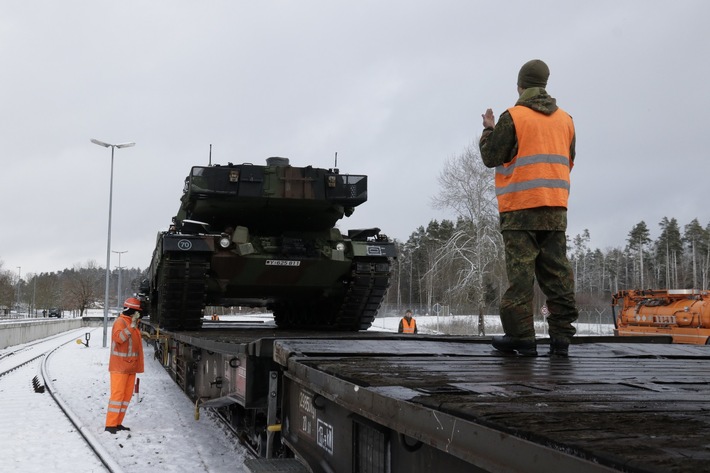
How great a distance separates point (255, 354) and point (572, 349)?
211 centimetres

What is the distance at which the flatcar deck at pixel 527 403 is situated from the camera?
1368mm

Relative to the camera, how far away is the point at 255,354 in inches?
151

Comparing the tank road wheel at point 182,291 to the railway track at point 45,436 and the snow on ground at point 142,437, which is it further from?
the railway track at point 45,436

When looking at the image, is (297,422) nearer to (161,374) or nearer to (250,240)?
(250,240)

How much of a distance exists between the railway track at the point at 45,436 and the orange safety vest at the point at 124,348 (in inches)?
29.7

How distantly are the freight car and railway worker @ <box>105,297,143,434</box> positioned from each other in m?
2.96

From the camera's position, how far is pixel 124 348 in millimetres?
7762

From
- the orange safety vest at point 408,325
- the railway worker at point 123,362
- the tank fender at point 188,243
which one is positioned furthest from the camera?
the orange safety vest at point 408,325

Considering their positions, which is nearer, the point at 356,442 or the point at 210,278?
the point at 356,442

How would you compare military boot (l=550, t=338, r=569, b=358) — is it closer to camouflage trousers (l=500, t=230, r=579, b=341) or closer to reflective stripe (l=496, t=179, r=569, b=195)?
camouflage trousers (l=500, t=230, r=579, b=341)

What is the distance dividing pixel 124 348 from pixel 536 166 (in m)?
5.57

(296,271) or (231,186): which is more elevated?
(231,186)

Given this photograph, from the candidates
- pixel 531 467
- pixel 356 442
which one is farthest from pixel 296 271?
pixel 531 467

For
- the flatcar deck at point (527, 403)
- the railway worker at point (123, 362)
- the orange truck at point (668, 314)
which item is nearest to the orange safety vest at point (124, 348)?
the railway worker at point (123, 362)
